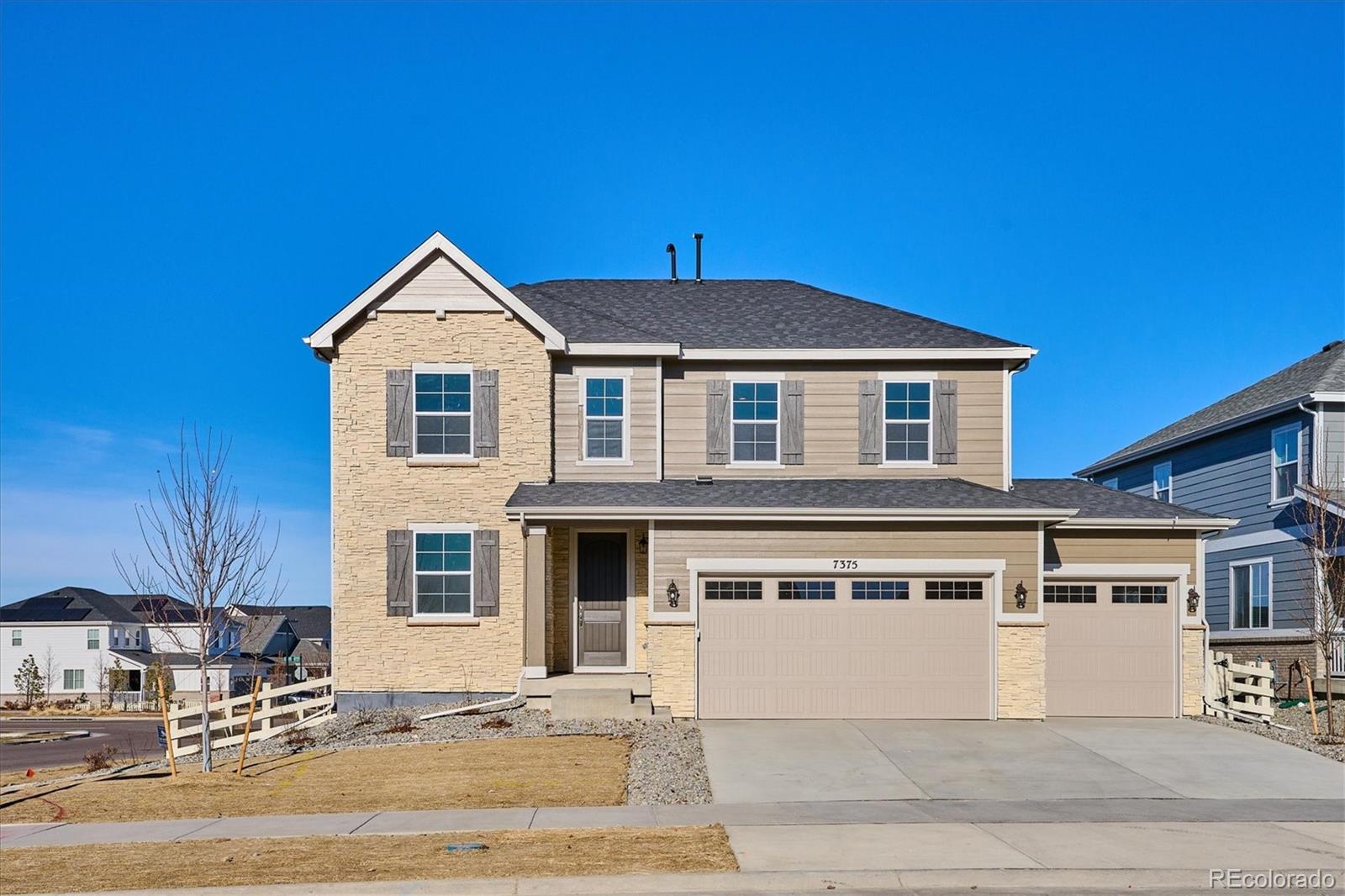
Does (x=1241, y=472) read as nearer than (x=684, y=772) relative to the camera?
No

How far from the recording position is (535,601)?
20.1m

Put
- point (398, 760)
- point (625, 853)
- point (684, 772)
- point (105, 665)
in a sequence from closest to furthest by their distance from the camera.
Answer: point (625, 853) < point (684, 772) < point (398, 760) < point (105, 665)

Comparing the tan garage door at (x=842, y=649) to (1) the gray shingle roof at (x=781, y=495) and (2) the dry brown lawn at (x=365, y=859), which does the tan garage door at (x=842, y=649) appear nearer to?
(1) the gray shingle roof at (x=781, y=495)

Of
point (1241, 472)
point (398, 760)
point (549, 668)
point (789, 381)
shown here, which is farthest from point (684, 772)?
point (1241, 472)

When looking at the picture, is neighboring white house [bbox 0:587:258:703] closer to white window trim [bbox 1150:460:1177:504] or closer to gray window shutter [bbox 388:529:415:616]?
gray window shutter [bbox 388:529:415:616]

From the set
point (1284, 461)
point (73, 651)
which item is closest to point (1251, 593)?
point (1284, 461)

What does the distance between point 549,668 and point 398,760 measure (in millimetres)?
4891

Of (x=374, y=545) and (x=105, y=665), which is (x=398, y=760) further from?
(x=105, y=665)

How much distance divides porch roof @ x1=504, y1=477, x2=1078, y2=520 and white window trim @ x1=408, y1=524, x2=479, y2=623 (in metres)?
1.11

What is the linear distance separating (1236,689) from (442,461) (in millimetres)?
14242

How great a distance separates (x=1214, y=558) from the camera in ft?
93.5

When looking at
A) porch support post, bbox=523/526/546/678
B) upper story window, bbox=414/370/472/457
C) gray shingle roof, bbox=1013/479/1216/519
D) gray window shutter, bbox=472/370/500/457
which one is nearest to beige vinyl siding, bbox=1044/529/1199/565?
gray shingle roof, bbox=1013/479/1216/519

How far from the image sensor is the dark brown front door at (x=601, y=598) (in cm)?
2156

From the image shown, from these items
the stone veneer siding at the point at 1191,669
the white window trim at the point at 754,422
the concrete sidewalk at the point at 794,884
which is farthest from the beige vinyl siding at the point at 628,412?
the concrete sidewalk at the point at 794,884
